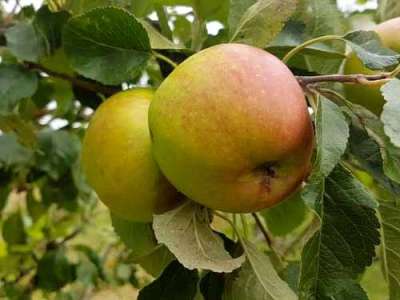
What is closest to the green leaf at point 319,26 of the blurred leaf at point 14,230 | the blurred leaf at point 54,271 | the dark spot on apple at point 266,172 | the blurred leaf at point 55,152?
the dark spot on apple at point 266,172

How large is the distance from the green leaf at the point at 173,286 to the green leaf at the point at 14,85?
16.2 inches

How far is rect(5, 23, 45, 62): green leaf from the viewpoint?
46.1 inches

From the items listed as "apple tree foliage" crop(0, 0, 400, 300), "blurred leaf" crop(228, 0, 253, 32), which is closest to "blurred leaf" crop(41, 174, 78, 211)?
"apple tree foliage" crop(0, 0, 400, 300)

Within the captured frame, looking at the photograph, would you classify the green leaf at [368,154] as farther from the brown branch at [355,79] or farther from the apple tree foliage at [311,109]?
the brown branch at [355,79]

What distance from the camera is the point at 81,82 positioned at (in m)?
1.28

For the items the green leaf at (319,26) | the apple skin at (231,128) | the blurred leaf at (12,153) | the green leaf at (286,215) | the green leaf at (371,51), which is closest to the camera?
the apple skin at (231,128)

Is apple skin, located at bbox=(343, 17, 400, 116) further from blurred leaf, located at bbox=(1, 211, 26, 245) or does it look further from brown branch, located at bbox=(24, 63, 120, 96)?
blurred leaf, located at bbox=(1, 211, 26, 245)

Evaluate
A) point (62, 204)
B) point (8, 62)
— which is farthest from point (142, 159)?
point (62, 204)

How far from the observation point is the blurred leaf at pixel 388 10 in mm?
1266

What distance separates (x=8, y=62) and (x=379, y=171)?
68cm

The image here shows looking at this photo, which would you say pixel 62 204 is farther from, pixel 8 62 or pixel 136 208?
pixel 136 208

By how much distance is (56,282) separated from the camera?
6.21 feet

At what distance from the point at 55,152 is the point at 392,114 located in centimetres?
106

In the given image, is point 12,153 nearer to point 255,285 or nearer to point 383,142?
point 255,285
